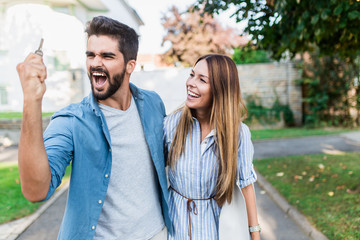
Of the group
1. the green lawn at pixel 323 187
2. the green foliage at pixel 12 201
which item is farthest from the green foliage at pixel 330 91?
the green foliage at pixel 12 201

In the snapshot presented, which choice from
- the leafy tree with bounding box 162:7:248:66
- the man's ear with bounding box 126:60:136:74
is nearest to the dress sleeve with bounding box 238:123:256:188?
the man's ear with bounding box 126:60:136:74

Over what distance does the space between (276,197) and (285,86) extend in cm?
916

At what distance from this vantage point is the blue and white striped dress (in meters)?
1.99

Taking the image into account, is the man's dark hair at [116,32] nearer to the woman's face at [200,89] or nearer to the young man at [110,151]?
the young man at [110,151]

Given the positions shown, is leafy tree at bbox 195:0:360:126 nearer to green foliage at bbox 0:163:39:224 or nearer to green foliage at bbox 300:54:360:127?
green foliage at bbox 0:163:39:224

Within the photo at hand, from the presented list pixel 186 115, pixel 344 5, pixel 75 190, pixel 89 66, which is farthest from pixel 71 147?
pixel 344 5

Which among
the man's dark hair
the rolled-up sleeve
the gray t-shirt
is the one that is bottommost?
the gray t-shirt

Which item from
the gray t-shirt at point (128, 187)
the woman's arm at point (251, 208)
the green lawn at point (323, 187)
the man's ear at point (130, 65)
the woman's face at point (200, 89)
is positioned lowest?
the green lawn at point (323, 187)

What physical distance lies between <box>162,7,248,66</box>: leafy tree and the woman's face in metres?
19.8

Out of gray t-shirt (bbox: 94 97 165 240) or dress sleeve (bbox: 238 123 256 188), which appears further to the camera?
dress sleeve (bbox: 238 123 256 188)

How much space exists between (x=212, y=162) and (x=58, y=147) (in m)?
1.01

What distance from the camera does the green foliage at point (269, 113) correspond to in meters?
12.9

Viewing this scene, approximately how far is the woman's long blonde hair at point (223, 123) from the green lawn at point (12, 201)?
3508 mm

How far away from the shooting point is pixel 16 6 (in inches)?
526
